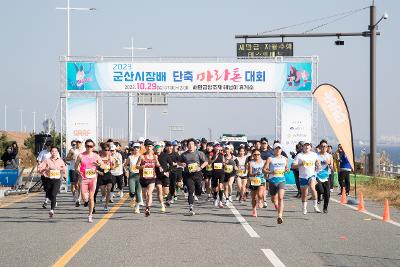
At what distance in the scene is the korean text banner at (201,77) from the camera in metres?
32.3

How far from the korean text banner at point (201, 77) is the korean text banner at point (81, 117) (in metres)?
0.92

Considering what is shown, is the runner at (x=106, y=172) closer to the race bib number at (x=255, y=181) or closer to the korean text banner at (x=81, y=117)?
the race bib number at (x=255, y=181)

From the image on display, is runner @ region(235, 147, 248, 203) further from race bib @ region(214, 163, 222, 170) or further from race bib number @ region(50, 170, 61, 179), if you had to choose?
race bib number @ region(50, 170, 61, 179)

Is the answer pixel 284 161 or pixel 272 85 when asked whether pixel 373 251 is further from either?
pixel 272 85

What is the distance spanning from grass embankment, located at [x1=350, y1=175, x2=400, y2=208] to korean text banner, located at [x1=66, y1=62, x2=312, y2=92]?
18.6 feet

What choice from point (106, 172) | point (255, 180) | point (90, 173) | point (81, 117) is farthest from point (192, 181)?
point (81, 117)

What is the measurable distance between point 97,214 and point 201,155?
3.03 meters

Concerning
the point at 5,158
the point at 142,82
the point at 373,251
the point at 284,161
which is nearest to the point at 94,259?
the point at 373,251

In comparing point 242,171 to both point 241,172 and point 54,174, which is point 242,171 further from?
point 54,174

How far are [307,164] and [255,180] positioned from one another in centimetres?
141

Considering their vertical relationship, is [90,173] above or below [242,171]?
above

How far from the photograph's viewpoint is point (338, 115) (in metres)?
21.0

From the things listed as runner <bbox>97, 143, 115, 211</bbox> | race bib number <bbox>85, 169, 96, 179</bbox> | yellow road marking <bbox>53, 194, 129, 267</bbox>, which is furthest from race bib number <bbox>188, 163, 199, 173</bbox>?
race bib number <bbox>85, 169, 96, 179</bbox>

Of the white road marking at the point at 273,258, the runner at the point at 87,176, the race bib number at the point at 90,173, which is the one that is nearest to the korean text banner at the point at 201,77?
the runner at the point at 87,176
